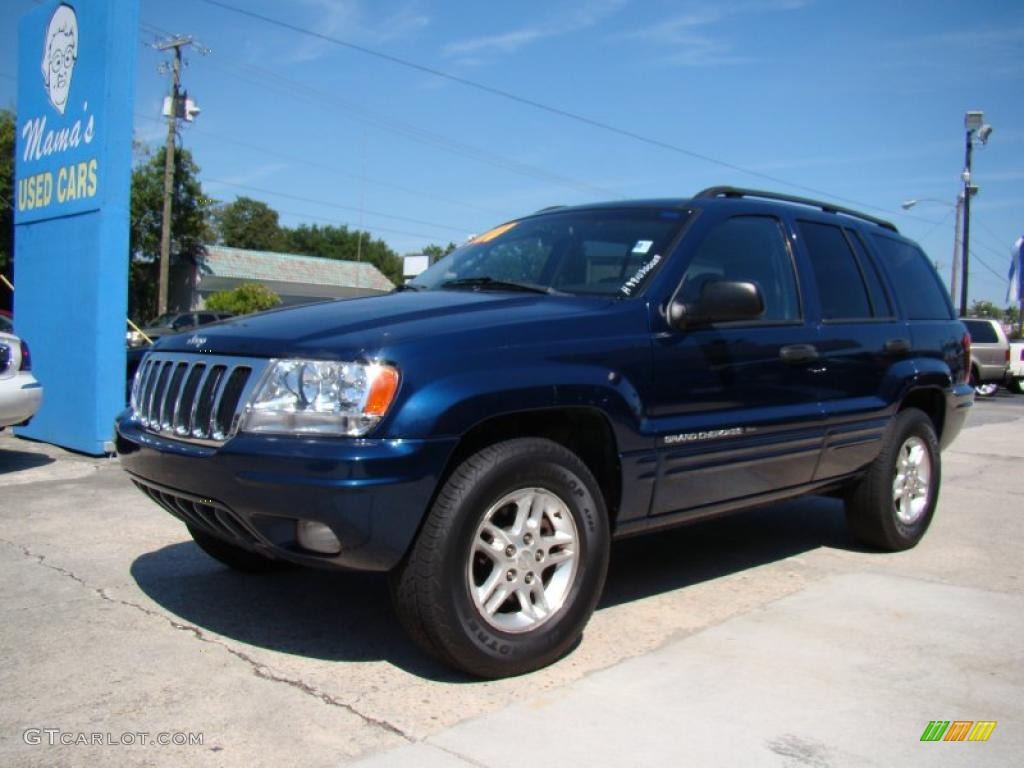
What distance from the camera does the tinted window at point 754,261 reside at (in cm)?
433

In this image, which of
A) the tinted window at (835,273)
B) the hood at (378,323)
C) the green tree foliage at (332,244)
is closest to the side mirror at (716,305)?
the hood at (378,323)

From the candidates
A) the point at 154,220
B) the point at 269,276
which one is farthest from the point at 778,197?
the point at 269,276

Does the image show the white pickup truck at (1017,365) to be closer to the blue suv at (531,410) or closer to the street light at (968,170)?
the street light at (968,170)

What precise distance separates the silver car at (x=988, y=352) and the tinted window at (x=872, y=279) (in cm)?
1694

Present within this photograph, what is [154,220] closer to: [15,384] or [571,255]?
[15,384]

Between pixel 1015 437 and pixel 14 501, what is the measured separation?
11.3 meters

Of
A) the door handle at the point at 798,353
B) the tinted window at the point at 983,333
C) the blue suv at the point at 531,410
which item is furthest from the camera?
the tinted window at the point at 983,333

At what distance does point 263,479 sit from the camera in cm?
310

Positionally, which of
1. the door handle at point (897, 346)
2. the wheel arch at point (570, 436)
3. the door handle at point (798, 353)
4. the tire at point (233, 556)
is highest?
the door handle at point (897, 346)

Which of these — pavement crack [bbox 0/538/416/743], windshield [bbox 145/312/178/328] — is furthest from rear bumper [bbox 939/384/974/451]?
windshield [bbox 145/312/178/328]

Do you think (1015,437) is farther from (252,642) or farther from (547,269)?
(252,642)

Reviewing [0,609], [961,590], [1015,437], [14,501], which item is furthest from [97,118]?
[1015,437]

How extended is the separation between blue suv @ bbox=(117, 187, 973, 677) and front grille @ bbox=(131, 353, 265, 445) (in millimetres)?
11

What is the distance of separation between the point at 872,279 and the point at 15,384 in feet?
20.6
